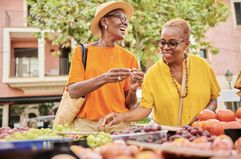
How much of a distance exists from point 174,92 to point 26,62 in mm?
17314

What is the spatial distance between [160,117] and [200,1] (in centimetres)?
893

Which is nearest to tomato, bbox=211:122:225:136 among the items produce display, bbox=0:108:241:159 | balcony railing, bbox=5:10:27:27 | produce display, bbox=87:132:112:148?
produce display, bbox=0:108:241:159

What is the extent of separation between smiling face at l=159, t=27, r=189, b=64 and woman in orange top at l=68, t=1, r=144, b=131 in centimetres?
30

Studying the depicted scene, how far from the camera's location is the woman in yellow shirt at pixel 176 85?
8.36ft

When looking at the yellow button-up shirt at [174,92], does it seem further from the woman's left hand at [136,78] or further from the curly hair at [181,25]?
the curly hair at [181,25]

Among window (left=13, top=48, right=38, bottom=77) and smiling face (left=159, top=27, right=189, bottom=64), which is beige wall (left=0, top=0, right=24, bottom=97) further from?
smiling face (left=159, top=27, right=189, bottom=64)

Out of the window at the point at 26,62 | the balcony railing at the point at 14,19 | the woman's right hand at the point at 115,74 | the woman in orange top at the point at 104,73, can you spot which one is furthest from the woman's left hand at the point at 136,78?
the balcony railing at the point at 14,19

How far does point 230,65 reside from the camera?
1900cm

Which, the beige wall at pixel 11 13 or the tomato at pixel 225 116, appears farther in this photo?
the beige wall at pixel 11 13

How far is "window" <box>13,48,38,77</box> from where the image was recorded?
1842 cm

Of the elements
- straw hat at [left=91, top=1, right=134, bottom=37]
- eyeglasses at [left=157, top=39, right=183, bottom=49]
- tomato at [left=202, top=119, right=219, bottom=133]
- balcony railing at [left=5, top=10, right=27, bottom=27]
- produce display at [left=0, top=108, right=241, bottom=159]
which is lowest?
produce display at [left=0, top=108, right=241, bottom=159]

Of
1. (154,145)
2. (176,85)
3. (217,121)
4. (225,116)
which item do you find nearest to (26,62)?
(176,85)

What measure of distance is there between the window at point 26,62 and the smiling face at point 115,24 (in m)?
16.2

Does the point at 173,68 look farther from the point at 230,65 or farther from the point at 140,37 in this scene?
the point at 230,65
